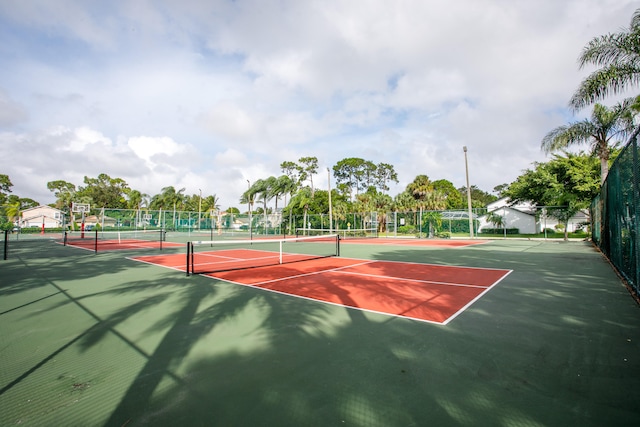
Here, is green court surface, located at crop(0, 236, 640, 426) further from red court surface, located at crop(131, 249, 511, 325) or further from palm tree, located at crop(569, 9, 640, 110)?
palm tree, located at crop(569, 9, 640, 110)

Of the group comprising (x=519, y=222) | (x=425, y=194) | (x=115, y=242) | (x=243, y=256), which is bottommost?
(x=243, y=256)

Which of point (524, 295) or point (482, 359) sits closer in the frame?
point (482, 359)

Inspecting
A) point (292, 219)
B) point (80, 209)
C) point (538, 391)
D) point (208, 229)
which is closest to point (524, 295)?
point (538, 391)

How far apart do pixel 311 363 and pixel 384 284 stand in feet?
14.6

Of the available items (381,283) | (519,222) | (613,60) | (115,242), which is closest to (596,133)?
(613,60)

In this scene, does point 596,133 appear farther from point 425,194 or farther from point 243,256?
point 425,194

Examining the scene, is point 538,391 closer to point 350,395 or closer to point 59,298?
point 350,395

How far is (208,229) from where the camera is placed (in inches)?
1452

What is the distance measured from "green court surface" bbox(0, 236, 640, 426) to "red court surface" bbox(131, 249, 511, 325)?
38 cm

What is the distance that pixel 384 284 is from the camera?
747 centimetres

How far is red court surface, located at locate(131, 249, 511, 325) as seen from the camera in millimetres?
5527

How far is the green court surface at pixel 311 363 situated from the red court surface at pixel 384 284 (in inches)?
14.8

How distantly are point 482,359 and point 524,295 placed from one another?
386 centimetres

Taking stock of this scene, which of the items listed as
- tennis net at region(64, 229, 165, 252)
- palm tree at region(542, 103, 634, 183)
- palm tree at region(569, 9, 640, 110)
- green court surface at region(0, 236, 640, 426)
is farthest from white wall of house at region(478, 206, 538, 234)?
Result: tennis net at region(64, 229, 165, 252)
